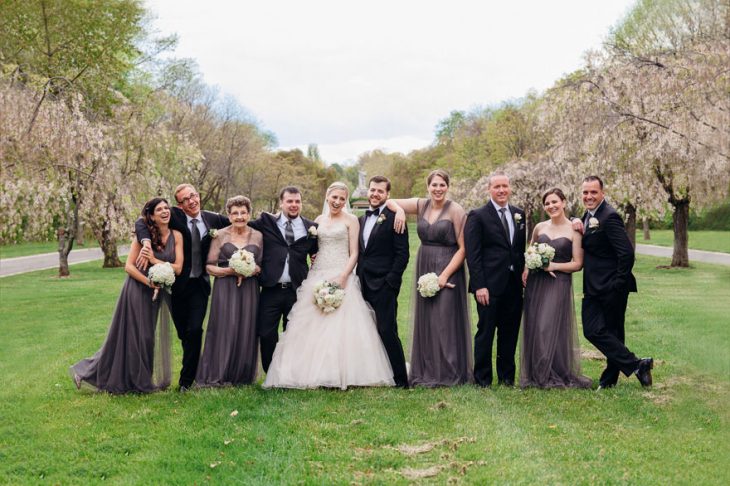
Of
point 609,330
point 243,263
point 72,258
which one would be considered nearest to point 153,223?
point 243,263

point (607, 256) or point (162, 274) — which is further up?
point (607, 256)

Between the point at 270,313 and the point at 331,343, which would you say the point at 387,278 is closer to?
the point at 331,343

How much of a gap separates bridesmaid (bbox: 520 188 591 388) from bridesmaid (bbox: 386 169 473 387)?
2.24ft

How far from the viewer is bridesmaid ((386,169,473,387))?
7777mm

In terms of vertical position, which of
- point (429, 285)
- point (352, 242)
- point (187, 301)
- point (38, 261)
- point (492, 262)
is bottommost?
point (38, 261)

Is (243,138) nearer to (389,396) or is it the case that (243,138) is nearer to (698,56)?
(698,56)

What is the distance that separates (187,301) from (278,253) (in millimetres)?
1136

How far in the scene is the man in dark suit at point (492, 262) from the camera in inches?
300

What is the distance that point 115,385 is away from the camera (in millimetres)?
7480

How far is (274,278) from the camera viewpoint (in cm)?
776

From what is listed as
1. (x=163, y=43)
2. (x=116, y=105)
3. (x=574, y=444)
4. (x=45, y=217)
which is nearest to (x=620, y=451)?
(x=574, y=444)

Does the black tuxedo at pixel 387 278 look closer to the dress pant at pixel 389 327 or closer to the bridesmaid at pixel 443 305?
the dress pant at pixel 389 327
